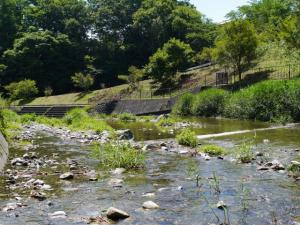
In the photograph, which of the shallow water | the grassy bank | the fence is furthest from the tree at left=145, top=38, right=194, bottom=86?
the shallow water

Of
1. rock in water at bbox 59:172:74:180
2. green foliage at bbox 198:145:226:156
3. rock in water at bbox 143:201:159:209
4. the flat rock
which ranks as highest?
green foliage at bbox 198:145:226:156

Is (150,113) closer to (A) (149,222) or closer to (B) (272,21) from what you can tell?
(B) (272,21)

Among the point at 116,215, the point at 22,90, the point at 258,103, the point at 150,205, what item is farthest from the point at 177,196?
the point at 22,90

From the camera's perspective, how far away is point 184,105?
131ft

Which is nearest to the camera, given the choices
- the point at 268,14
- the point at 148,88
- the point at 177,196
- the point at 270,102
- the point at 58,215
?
the point at 58,215

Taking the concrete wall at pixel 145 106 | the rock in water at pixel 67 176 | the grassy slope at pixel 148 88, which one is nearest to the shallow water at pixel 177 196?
the rock in water at pixel 67 176

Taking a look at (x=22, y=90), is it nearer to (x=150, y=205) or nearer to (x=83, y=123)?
(x=83, y=123)

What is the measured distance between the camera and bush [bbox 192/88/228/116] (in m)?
36.4

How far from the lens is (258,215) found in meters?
8.65

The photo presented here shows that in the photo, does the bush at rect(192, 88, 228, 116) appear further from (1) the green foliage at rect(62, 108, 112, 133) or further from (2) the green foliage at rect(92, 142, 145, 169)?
(2) the green foliage at rect(92, 142, 145, 169)

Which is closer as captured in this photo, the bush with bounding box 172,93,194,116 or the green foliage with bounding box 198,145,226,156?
the green foliage with bounding box 198,145,226,156

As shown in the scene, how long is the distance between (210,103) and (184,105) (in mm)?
3318

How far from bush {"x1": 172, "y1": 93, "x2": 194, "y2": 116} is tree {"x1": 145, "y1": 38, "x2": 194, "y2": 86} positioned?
15178 mm

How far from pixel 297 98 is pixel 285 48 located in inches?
507
